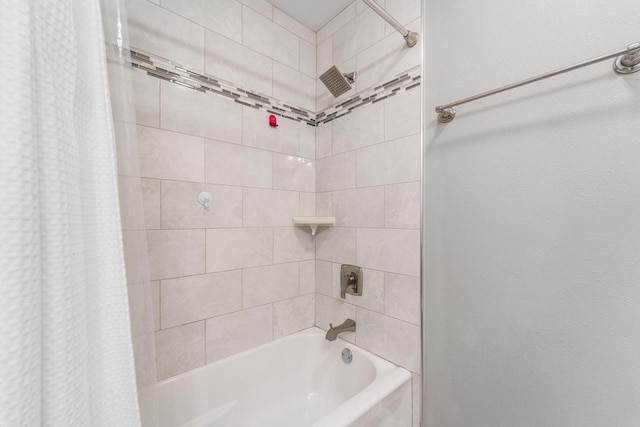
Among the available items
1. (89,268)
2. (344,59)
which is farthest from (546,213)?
(344,59)

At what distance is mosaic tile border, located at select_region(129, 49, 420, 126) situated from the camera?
41.1 inches

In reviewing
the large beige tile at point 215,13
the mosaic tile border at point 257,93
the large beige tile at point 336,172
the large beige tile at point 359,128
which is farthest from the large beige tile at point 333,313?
the large beige tile at point 215,13

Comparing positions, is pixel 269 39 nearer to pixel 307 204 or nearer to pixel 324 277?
pixel 307 204

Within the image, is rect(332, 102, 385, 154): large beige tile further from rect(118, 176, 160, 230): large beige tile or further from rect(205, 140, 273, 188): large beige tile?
rect(118, 176, 160, 230): large beige tile

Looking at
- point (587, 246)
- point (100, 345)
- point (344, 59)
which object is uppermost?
point (344, 59)

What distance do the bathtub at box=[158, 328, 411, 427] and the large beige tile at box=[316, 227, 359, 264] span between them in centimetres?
50

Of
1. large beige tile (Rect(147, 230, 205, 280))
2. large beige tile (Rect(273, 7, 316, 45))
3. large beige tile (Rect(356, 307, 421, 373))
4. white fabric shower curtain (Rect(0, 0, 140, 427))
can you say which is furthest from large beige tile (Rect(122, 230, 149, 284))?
large beige tile (Rect(273, 7, 316, 45))

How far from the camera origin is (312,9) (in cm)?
144

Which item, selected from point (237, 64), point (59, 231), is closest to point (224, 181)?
point (237, 64)

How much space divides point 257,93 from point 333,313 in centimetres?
142

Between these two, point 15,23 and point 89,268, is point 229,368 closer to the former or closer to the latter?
point 89,268

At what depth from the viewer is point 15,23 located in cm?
24

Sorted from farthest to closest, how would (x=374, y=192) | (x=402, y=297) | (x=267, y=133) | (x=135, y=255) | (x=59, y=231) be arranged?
1. (x=267, y=133)
2. (x=374, y=192)
3. (x=402, y=297)
4. (x=135, y=255)
5. (x=59, y=231)

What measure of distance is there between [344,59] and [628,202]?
4.62 ft
